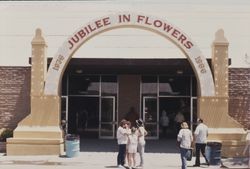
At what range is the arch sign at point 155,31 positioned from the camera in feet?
70.0

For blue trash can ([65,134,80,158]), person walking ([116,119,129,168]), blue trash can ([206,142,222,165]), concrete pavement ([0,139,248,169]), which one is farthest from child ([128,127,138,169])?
blue trash can ([65,134,80,158])

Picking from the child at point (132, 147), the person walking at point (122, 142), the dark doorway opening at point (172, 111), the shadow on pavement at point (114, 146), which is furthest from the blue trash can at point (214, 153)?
the dark doorway opening at point (172, 111)

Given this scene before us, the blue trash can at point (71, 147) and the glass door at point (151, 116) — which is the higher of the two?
the glass door at point (151, 116)

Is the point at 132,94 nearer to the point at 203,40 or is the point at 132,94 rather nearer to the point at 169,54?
the point at 169,54

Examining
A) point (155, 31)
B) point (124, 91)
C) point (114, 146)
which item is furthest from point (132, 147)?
point (124, 91)

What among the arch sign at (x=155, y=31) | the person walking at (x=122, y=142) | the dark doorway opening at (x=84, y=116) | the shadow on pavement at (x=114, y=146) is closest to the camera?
the person walking at (x=122, y=142)

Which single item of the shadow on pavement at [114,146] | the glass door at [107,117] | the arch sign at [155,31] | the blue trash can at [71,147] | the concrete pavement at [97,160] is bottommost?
the concrete pavement at [97,160]

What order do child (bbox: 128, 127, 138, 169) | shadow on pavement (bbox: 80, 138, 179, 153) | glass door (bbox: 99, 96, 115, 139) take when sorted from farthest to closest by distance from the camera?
glass door (bbox: 99, 96, 115, 139) < shadow on pavement (bbox: 80, 138, 179, 153) < child (bbox: 128, 127, 138, 169)

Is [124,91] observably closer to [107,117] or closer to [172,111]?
[107,117]

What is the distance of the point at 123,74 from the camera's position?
27750 millimetres

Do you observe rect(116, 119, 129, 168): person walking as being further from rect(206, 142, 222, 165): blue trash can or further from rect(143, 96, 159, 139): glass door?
rect(143, 96, 159, 139): glass door

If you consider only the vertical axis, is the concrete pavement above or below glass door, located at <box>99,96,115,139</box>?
below

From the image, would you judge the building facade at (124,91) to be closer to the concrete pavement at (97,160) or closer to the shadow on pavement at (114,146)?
the concrete pavement at (97,160)

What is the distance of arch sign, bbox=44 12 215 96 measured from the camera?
21.3 meters
